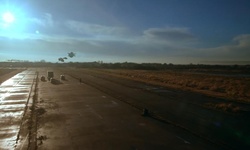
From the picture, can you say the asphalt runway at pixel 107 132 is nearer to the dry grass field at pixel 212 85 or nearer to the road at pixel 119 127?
the road at pixel 119 127

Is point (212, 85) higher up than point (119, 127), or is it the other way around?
point (119, 127)

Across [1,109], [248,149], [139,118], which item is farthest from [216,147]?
[1,109]

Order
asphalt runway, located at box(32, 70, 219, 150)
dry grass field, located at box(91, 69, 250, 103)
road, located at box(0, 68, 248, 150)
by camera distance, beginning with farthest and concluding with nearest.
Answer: dry grass field, located at box(91, 69, 250, 103), road, located at box(0, 68, 248, 150), asphalt runway, located at box(32, 70, 219, 150)

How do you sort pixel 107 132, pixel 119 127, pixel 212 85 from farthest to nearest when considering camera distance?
pixel 212 85 < pixel 119 127 < pixel 107 132

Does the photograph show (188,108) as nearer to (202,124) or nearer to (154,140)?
(202,124)

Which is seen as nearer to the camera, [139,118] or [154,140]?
[154,140]

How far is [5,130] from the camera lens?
13211mm

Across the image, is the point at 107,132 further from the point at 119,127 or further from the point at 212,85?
the point at 212,85

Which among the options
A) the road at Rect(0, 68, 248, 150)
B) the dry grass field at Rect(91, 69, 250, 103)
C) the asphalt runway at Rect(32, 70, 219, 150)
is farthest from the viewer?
the dry grass field at Rect(91, 69, 250, 103)

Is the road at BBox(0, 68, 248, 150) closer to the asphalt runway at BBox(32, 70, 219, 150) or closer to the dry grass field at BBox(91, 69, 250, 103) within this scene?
the asphalt runway at BBox(32, 70, 219, 150)

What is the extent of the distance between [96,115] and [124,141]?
19.6 ft

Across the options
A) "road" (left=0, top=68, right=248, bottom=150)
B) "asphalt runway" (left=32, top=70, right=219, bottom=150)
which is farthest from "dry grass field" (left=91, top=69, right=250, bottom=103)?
"asphalt runway" (left=32, top=70, right=219, bottom=150)

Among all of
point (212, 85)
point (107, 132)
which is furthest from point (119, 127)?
point (212, 85)

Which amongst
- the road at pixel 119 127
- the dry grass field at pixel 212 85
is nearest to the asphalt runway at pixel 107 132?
the road at pixel 119 127
